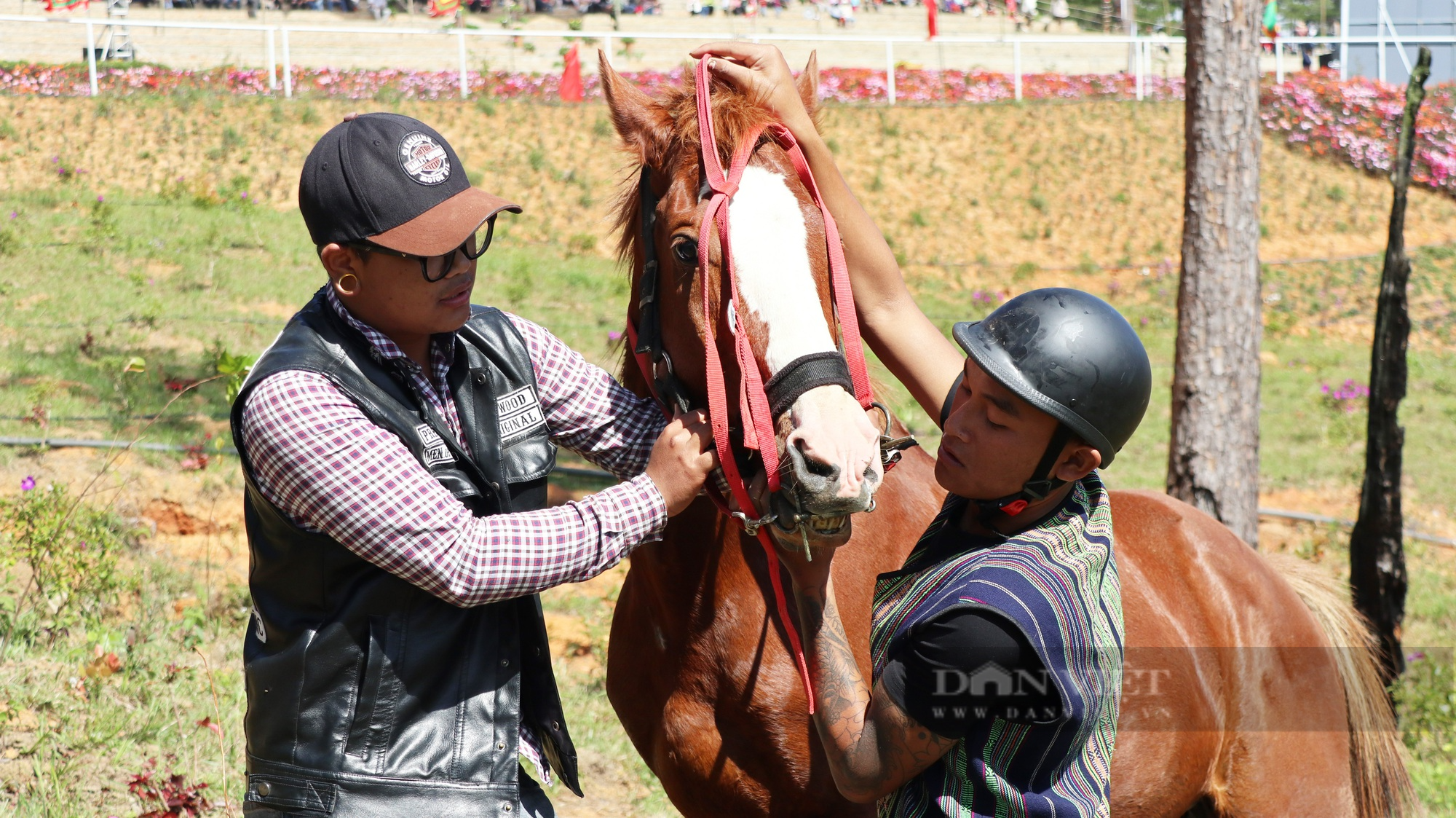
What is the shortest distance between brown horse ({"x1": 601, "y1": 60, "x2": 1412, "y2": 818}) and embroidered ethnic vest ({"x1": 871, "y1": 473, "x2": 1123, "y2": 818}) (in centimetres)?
33

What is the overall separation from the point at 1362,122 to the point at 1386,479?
72.9 ft

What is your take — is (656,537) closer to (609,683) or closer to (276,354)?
(276,354)

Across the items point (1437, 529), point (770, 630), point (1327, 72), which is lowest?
point (1437, 529)

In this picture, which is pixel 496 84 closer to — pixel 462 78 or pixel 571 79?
pixel 462 78

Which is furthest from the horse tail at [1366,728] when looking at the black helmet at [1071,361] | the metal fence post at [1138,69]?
the metal fence post at [1138,69]

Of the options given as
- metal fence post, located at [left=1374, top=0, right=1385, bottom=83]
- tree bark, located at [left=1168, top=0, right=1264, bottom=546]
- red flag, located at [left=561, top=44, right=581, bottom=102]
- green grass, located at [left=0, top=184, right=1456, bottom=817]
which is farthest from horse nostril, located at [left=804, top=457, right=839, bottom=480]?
metal fence post, located at [left=1374, top=0, right=1385, bottom=83]

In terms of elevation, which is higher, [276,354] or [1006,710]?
[276,354]

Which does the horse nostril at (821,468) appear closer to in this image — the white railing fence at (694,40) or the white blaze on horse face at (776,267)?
the white blaze on horse face at (776,267)

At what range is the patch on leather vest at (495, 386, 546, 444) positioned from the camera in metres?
2.24

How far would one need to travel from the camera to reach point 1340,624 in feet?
11.5

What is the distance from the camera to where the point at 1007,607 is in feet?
5.50

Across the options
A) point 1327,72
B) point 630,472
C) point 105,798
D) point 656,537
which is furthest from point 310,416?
point 1327,72

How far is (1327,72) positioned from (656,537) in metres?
29.2

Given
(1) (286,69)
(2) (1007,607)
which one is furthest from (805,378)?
(1) (286,69)
